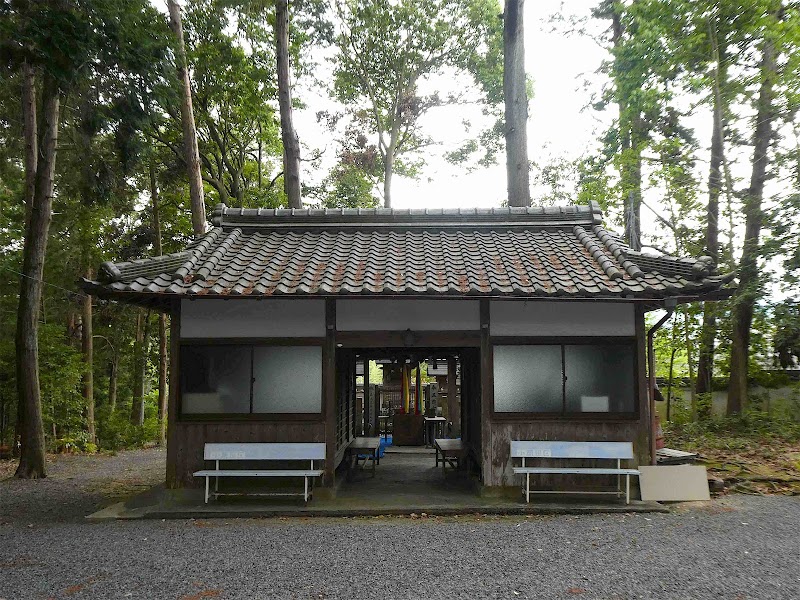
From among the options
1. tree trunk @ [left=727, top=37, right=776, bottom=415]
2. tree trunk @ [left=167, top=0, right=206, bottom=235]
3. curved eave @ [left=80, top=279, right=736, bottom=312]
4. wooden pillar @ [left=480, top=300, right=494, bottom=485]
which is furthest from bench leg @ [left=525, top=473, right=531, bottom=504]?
tree trunk @ [left=727, top=37, right=776, bottom=415]

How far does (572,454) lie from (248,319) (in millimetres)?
4467

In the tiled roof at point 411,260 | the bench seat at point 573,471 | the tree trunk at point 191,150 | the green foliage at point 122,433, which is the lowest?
the green foliage at point 122,433

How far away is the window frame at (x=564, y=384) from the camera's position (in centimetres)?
Answer: 750

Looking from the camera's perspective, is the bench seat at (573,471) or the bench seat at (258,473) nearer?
the bench seat at (258,473)

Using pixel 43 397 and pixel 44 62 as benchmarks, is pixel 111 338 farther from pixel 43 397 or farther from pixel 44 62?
pixel 44 62

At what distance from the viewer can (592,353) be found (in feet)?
25.0

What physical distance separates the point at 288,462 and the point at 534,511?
3140mm

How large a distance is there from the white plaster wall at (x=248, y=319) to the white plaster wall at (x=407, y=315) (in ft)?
1.20

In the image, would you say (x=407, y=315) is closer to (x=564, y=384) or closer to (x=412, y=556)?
(x=564, y=384)

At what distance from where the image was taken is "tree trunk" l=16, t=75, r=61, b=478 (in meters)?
10.2

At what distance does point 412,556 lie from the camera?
208 inches

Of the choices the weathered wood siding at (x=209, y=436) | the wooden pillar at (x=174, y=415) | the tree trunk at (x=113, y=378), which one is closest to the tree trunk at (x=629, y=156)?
the weathered wood siding at (x=209, y=436)

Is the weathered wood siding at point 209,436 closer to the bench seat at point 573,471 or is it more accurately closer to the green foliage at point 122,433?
the bench seat at point 573,471

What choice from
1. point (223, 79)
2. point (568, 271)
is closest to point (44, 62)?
point (568, 271)
